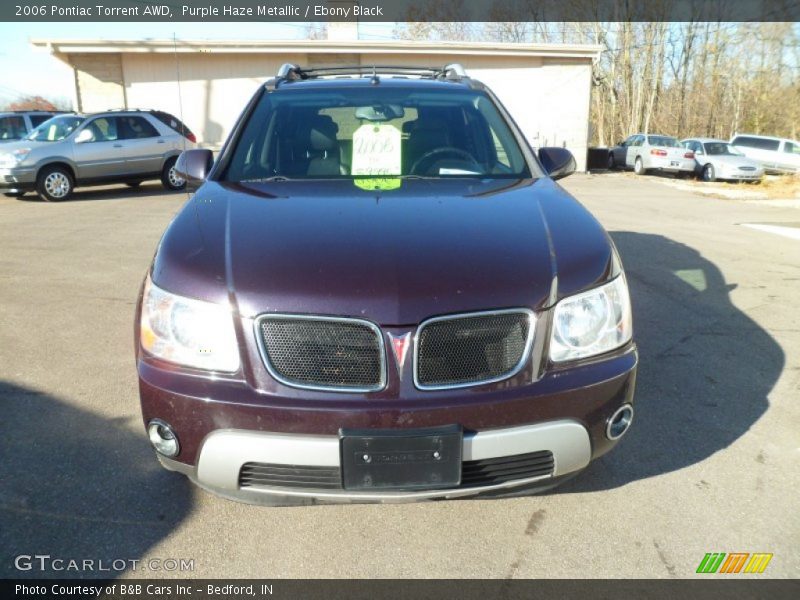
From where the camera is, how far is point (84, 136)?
13008 millimetres

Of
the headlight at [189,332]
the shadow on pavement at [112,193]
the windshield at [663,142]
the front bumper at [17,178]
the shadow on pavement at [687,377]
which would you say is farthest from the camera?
the windshield at [663,142]

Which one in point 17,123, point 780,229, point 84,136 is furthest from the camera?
point 17,123

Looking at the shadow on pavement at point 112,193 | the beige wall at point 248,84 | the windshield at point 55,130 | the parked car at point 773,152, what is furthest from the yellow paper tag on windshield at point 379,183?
the parked car at point 773,152

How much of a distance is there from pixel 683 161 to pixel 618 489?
76.2 ft

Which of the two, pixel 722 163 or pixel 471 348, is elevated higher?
pixel 471 348

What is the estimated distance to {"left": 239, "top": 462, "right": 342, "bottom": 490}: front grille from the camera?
214 cm

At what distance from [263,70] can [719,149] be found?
1600 cm

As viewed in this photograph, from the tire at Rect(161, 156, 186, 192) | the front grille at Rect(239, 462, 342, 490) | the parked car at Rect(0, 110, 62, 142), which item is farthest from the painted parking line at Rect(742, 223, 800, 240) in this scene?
the parked car at Rect(0, 110, 62, 142)

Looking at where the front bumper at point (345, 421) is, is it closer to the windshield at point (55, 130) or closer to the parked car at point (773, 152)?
the windshield at point (55, 130)

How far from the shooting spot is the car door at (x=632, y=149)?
25344 mm

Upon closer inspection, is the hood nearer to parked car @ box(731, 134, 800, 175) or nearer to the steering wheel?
the steering wheel

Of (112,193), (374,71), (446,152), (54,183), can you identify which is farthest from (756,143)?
(446,152)

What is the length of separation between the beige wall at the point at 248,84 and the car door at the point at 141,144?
258 inches

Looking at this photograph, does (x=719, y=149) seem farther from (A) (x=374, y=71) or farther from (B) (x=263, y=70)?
(A) (x=374, y=71)
